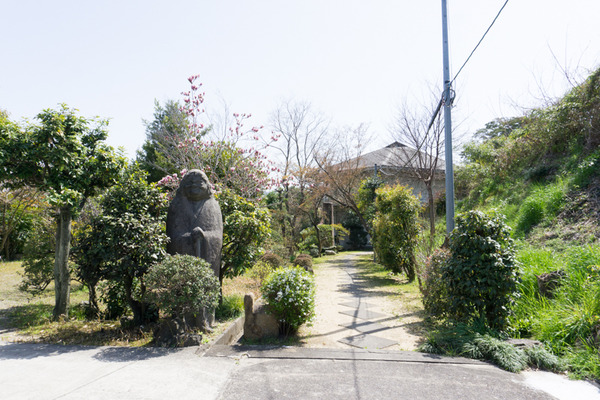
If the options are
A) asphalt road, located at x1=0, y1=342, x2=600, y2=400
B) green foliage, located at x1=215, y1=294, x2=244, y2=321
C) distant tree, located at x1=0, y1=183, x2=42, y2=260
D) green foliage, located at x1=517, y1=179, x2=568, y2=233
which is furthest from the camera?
distant tree, located at x1=0, y1=183, x2=42, y2=260

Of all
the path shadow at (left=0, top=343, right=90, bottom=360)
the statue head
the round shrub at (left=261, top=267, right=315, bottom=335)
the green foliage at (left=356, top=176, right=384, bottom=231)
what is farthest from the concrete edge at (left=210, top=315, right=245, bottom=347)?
the green foliage at (left=356, top=176, right=384, bottom=231)

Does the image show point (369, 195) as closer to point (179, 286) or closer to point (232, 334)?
point (232, 334)

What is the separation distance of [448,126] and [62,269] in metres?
7.55

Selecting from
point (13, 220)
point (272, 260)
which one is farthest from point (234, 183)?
point (13, 220)

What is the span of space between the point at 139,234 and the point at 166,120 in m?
13.9

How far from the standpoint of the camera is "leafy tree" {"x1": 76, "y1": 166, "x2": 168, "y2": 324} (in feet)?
16.5

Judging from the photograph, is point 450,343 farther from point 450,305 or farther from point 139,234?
point 139,234

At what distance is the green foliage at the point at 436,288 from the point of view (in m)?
5.80

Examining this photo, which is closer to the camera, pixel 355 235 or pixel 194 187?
pixel 194 187

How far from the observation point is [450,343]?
460 cm

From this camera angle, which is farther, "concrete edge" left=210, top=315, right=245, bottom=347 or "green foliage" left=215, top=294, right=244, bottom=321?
"green foliage" left=215, top=294, right=244, bottom=321

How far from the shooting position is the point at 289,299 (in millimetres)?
4969

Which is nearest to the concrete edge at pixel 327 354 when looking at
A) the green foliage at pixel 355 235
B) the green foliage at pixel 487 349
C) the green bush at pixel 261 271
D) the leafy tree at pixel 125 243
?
the green foliage at pixel 487 349

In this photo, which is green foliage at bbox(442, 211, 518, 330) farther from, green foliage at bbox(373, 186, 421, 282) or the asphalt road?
green foliage at bbox(373, 186, 421, 282)
